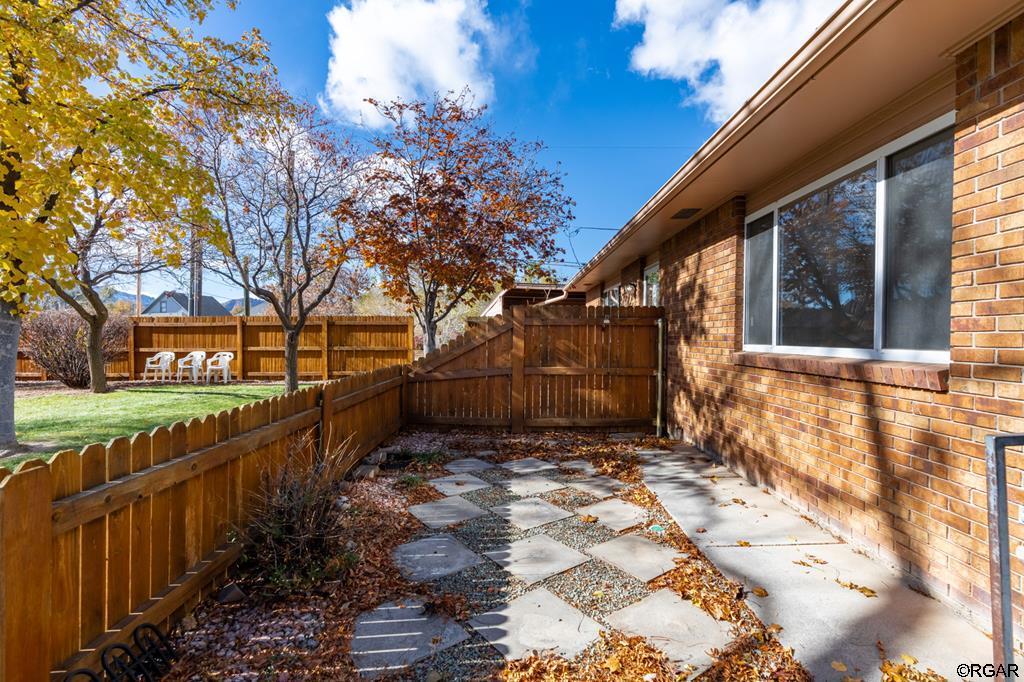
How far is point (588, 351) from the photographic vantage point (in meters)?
7.04

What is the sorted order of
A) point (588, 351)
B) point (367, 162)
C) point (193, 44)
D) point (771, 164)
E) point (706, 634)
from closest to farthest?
point (706, 634) → point (771, 164) → point (193, 44) → point (588, 351) → point (367, 162)

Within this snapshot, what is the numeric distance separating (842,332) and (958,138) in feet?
4.74

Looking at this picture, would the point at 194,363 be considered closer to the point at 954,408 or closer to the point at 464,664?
the point at 464,664

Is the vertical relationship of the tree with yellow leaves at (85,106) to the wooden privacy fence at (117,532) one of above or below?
above

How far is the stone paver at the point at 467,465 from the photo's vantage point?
16.9 ft

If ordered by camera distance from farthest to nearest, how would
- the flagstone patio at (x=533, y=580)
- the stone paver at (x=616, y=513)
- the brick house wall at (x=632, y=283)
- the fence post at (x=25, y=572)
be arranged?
the brick house wall at (x=632, y=283) → the stone paver at (x=616, y=513) → the flagstone patio at (x=533, y=580) → the fence post at (x=25, y=572)

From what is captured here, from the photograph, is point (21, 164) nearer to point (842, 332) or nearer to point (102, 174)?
point (102, 174)

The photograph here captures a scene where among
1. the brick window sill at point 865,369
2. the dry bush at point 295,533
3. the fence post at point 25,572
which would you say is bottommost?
the dry bush at point 295,533

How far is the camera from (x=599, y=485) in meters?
4.61

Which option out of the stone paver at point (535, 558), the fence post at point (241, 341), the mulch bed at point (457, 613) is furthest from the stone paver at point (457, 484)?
the fence post at point (241, 341)

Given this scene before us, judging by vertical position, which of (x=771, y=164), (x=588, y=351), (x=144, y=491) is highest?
(x=771, y=164)

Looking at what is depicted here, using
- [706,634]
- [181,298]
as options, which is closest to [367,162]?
[706,634]

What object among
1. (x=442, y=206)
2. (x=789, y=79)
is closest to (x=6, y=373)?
(x=442, y=206)

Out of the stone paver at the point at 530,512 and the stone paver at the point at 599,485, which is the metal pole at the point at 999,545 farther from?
the stone paver at the point at 599,485
